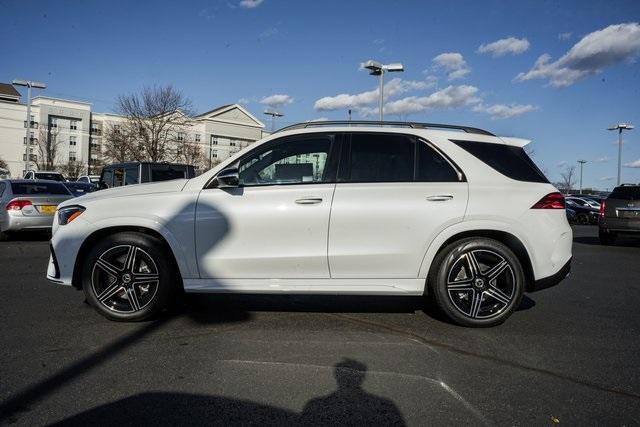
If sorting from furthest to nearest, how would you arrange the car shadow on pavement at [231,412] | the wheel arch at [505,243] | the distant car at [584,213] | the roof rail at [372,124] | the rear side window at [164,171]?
the distant car at [584,213] → the rear side window at [164,171] → the roof rail at [372,124] → the wheel arch at [505,243] → the car shadow on pavement at [231,412]

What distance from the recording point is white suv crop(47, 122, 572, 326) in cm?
445

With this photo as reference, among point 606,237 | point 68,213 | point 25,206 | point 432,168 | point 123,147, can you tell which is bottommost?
point 606,237

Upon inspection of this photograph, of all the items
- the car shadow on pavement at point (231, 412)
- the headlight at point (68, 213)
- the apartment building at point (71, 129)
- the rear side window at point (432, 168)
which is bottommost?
the car shadow on pavement at point (231, 412)

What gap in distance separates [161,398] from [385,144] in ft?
9.42

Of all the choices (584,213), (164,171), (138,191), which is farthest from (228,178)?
(584,213)

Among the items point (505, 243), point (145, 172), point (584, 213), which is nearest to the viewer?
point (505, 243)

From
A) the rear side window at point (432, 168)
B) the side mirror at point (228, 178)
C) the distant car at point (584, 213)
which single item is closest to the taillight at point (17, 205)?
the side mirror at point (228, 178)

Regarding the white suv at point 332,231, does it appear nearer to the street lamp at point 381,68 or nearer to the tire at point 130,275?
the tire at point 130,275

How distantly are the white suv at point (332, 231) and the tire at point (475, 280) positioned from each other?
0.03 ft

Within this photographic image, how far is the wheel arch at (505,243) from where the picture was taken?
179 inches

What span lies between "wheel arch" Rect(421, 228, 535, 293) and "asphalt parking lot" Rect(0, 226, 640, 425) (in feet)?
1.63

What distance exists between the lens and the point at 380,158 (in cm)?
469

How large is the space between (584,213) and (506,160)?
29.0 meters

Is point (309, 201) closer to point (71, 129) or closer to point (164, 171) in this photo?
point (164, 171)
